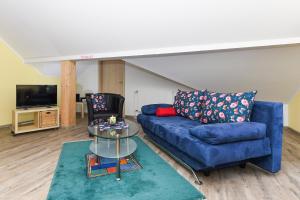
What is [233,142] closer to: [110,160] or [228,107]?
[228,107]

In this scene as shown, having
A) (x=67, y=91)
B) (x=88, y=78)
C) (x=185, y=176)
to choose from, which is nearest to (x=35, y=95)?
(x=67, y=91)

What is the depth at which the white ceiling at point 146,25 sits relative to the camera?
226 cm

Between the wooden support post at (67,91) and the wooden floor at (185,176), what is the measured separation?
1208 millimetres

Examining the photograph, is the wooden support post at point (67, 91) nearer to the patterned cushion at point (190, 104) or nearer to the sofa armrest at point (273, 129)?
the patterned cushion at point (190, 104)

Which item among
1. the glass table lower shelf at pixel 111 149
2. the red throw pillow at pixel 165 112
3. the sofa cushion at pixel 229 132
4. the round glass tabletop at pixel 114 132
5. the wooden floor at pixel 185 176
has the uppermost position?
the red throw pillow at pixel 165 112

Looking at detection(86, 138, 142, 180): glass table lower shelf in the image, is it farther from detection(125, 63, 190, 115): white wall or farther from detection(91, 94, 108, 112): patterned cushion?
detection(125, 63, 190, 115): white wall

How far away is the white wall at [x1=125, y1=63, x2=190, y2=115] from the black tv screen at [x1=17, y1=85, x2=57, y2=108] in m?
2.15

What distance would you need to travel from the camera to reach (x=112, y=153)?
8.23ft

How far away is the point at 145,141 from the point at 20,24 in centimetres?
313

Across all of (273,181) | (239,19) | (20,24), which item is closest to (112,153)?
(273,181)

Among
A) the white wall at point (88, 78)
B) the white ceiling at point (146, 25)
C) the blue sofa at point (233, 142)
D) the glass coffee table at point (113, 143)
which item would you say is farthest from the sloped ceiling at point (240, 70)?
the white wall at point (88, 78)

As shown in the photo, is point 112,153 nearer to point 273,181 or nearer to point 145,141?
point 145,141

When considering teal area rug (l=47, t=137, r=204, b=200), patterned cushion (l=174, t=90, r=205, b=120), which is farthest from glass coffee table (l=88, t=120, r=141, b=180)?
patterned cushion (l=174, t=90, r=205, b=120)

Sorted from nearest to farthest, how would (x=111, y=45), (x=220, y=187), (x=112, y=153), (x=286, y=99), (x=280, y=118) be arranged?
(x=220, y=187) → (x=280, y=118) → (x=112, y=153) → (x=111, y=45) → (x=286, y=99)
